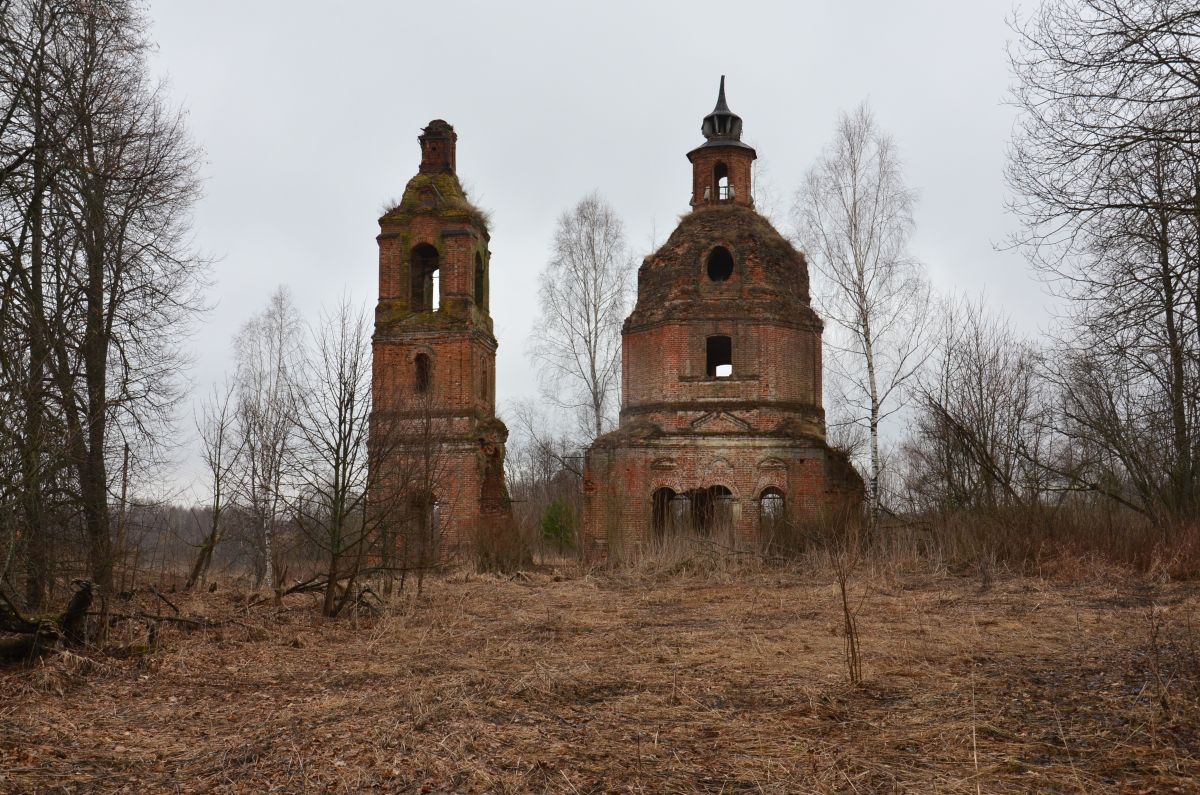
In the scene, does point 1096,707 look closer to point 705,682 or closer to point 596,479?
point 705,682

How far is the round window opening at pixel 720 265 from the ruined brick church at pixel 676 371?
0.03 metres

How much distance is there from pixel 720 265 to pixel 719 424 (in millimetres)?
4282

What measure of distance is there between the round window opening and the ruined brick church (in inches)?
1.1

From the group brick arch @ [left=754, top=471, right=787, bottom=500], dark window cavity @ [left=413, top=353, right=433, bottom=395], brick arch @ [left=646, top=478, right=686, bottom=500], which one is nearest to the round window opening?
brick arch @ [left=754, top=471, right=787, bottom=500]

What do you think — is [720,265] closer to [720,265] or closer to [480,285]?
[720,265]

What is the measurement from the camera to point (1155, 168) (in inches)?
330

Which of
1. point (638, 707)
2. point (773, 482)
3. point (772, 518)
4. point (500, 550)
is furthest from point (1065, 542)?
point (500, 550)

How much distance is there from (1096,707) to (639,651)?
3.77 metres

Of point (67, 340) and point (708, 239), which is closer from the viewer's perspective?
point (67, 340)

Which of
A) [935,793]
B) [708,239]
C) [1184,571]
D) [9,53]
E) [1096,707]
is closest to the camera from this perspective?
[935,793]

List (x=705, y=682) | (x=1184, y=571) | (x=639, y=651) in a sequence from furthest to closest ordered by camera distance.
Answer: (x=1184, y=571), (x=639, y=651), (x=705, y=682)

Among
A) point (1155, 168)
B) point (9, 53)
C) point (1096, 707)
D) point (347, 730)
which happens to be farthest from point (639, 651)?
point (9, 53)

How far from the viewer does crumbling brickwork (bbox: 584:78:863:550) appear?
20.8 metres

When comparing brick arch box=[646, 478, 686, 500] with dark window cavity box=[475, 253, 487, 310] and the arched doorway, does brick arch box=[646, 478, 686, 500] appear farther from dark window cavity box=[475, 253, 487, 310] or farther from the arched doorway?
dark window cavity box=[475, 253, 487, 310]
